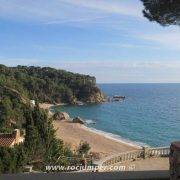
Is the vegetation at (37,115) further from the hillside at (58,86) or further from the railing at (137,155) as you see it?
the railing at (137,155)

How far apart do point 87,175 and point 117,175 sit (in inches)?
15.6

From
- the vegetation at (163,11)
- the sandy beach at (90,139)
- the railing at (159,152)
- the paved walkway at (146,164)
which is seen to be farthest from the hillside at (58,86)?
the vegetation at (163,11)

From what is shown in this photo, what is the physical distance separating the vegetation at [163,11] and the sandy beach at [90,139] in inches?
1264

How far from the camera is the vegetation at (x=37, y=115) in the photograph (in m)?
16.8

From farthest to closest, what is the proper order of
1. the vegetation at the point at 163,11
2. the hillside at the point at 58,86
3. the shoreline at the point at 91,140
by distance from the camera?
the hillside at the point at 58,86 → the shoreline at the point at 91,140 → the vegetation at the point at 163,11

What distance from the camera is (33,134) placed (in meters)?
19.8

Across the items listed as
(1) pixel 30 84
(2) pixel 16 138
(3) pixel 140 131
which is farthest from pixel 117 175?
(1) pixel 30 84

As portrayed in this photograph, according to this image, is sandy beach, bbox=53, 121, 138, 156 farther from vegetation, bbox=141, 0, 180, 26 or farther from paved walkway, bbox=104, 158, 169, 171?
vegetation, bbox=141, 0, 180, 26

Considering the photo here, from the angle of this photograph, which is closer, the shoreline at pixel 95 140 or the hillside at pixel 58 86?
the shoreline at pixel 95 140

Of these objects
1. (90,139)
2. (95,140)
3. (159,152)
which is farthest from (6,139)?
(90,139)

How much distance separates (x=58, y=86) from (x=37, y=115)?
8870cm

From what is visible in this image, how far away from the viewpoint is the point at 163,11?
227 inches

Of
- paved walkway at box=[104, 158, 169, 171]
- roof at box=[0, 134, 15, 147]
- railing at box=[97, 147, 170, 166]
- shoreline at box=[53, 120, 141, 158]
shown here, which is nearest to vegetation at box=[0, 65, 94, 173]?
roof at box=[0, 134, 15, 147]

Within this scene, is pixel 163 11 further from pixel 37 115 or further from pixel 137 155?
pixel 37 115
